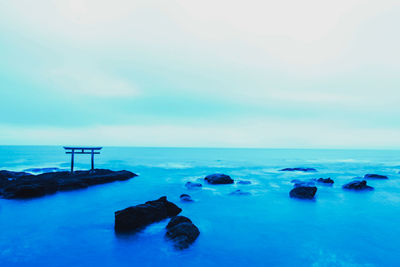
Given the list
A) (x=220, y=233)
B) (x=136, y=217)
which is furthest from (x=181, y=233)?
(x=136, y=217)

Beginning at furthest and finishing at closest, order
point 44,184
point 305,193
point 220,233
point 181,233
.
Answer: point 44,184 → point 305,193 → point 220,233 → point 181,233

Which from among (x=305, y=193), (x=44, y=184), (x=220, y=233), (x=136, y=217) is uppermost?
(x=44, y=184)

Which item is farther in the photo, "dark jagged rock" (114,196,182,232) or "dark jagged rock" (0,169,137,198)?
"dark jagged rock" (0,169,137,198)

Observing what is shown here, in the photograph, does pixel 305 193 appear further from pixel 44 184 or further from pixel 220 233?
pixel 44 184

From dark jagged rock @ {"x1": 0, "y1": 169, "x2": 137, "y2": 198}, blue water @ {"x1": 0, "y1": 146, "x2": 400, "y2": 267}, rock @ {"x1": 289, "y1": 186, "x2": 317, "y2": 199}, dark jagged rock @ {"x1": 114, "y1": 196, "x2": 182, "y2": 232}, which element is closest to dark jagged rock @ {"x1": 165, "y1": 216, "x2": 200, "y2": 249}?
blue water @ {"x1": 0, "y1": 146, "x2": 400, "y2": 267}

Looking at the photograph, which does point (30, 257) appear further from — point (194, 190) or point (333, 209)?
point (333, 209)

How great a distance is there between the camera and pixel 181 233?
10.6 metres

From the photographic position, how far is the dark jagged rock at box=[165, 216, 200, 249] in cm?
1010

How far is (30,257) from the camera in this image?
31.0ft

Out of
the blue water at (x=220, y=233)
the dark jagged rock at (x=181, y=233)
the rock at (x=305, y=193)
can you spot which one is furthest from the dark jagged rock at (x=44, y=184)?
the rock at (x=305, y=193)

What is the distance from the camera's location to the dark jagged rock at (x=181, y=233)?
1010 cm

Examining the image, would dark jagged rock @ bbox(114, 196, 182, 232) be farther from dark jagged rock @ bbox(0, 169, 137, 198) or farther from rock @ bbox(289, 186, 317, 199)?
rock @ bbox(289, 186, 317, 199)

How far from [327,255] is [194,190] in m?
14.7

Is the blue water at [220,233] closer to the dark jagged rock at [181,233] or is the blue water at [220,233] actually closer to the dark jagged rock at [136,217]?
the dark jagged rock at [181,233]
